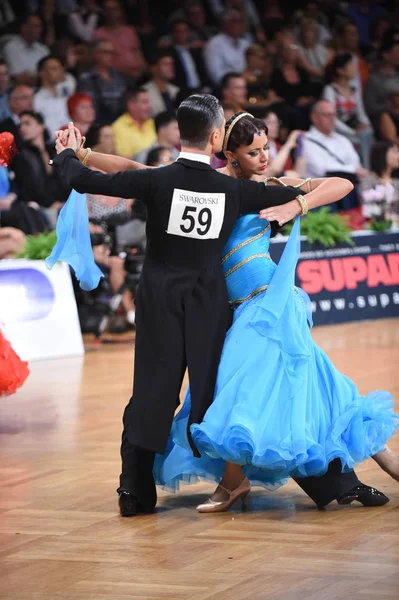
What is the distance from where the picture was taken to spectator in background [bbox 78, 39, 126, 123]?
483 inches

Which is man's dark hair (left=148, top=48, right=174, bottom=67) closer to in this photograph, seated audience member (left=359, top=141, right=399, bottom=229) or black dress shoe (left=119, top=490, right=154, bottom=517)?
seated audience member (left=359, top=141, right=399, bottom=229)

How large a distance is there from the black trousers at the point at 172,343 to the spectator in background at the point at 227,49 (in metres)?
9.45

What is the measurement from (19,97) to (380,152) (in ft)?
13.6

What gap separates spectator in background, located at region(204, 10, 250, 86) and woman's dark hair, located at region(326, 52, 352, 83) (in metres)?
1.07

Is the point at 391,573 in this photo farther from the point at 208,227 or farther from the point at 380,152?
the point at 380,152

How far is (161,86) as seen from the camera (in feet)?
42.5

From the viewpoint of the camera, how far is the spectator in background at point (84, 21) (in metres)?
12.9

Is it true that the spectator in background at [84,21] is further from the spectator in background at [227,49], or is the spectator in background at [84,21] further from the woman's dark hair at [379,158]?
the woman's dark hair at [379,158]

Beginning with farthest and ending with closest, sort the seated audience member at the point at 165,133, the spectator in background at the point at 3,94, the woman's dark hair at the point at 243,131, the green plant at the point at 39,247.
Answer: the seated audience member at the point at 165,133, the spectator in background at the point at 3,94, the green plant at the point at 39,247, the woman's dark hair at the point at 243,131

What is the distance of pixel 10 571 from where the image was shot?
378 cm

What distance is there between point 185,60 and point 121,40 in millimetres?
840

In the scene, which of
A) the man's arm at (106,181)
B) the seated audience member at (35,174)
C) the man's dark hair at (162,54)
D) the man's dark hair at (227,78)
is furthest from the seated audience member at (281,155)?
the man's arm at (106,181)

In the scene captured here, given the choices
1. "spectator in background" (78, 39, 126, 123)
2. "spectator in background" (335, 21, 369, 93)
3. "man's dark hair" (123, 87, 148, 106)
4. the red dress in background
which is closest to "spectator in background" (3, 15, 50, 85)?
"spectator in background" (78, 39, 126, 123)

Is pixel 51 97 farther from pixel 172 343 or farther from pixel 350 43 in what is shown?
pixel 172 343
